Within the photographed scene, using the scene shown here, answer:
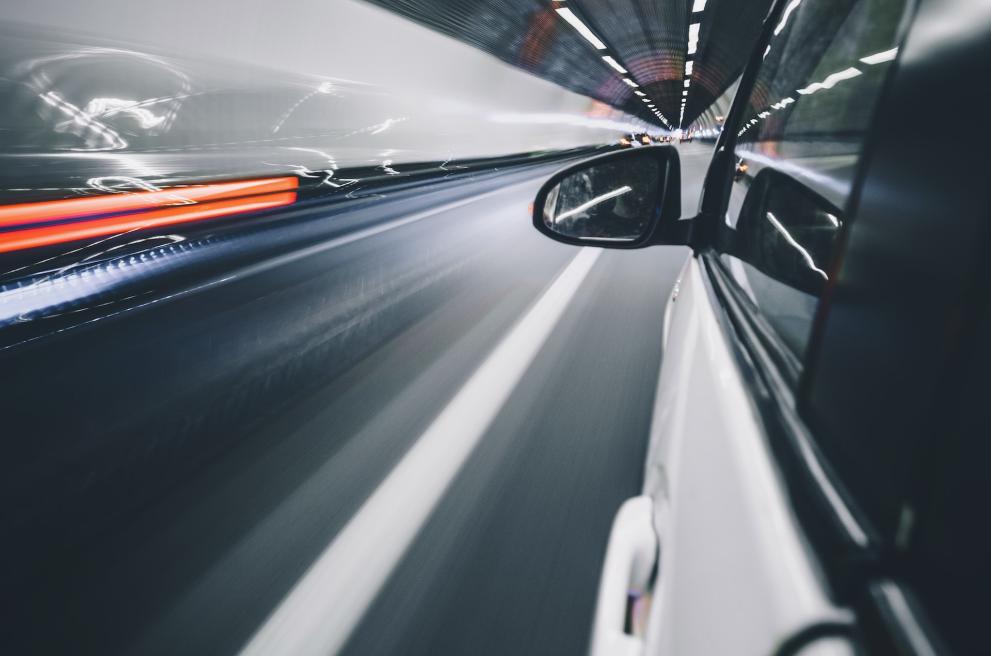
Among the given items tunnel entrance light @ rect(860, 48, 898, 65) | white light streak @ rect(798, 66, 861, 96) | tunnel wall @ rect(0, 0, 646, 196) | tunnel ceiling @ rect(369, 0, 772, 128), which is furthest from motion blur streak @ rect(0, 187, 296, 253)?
tunnel ceiling @ rect(369, 0, 772, 128)

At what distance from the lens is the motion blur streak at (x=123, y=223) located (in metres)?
3.46

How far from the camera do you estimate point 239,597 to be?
1.78 metres

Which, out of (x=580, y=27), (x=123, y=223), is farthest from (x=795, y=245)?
(x=580, y=27)

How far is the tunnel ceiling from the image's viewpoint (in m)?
16.0

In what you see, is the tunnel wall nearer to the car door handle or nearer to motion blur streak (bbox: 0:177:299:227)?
motion blur streak (bbox: 0:177:299:227)

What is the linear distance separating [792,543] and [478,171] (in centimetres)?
1578

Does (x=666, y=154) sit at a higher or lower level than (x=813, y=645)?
higher

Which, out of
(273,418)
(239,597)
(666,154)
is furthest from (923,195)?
(273,418)

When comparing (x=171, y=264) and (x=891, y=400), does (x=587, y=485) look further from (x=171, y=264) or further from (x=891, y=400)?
(x=171, y=264)

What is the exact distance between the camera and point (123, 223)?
4.13 metres

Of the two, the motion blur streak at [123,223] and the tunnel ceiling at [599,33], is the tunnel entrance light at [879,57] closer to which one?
the motion blur streak at [123,223]

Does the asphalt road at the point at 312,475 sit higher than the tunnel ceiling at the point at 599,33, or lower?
lower

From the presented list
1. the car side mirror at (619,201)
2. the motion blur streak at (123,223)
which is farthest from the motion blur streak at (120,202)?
the car side mirror at (619,201)

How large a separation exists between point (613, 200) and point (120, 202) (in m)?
4.01
